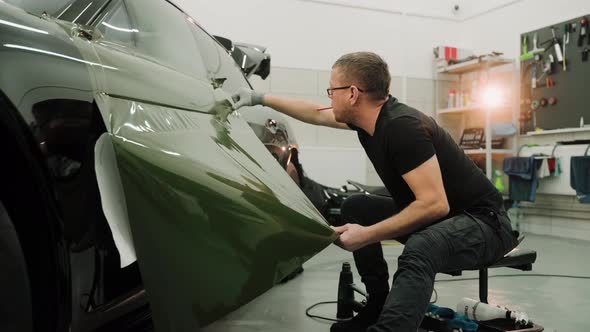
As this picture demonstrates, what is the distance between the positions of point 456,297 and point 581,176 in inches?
98.1

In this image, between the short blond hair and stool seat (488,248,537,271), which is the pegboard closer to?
stool seat (488,248,537,271)

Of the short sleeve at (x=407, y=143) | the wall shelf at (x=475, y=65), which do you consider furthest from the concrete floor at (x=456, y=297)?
the wall shelf at (x=475, y=65)

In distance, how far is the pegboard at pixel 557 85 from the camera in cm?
468

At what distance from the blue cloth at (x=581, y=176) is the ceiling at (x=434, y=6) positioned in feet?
7.18

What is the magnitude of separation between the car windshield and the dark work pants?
1140 millimetres

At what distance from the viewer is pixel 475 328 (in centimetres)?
160

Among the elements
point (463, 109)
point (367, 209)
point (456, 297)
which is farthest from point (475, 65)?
point (367, 209)

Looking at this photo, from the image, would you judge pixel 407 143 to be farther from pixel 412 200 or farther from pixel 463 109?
pixel 463 109

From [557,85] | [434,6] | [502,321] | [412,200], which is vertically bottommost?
[502,321]

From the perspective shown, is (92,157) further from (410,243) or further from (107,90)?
(410,243)

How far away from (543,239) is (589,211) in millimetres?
488

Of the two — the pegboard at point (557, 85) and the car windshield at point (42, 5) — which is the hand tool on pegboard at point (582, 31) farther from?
the car windshield at point (42, 5)

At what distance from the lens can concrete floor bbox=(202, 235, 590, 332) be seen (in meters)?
1.92

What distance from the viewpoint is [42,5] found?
1.33m
